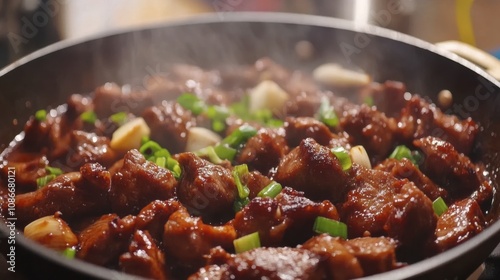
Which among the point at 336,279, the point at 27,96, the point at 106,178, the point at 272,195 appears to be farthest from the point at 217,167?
the point at 27,96

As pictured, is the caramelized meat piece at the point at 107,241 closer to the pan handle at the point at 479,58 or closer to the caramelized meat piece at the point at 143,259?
the caramelized meat piece at the point at 143,259

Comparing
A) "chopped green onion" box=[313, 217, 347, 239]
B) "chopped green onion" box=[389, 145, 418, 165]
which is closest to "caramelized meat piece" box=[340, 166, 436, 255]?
"chopped green onion" box=[313, 217, 347, 239]

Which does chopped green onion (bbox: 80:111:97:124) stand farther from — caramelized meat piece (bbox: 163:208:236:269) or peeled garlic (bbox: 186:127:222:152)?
caramelized meat piece (bbox: 163:208:236:269)

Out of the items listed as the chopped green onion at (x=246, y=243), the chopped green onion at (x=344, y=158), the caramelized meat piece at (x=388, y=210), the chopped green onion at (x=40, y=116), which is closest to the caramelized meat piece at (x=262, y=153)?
the chopped green onion at (x=344, y=158)

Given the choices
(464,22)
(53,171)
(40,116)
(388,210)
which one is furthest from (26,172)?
(464,22)

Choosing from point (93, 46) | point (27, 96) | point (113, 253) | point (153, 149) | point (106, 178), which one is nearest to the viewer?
point (113, 253)

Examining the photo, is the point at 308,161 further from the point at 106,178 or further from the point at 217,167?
the point at 106,178
